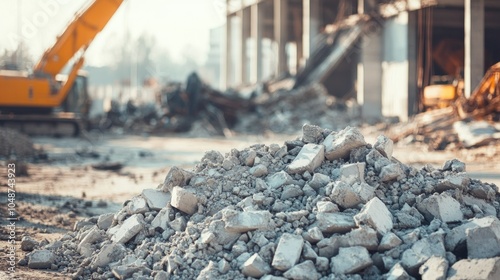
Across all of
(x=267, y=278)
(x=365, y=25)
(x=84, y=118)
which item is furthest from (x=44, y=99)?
(x=267, y=278)

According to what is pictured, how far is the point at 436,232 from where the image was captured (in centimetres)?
480

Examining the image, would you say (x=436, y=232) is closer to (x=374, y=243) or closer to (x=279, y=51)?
(x=374, y=243)

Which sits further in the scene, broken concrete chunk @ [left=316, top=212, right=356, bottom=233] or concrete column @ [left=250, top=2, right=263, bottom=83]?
concrete column @ [left=250, top=2, right=263, bottom=83]

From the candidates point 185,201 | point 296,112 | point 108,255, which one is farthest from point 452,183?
point 296,112

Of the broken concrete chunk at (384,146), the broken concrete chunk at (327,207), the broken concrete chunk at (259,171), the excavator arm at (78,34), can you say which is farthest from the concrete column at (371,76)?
the broken concrete chunk at (327,207)

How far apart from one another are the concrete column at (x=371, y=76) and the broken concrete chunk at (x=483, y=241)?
69.9ft

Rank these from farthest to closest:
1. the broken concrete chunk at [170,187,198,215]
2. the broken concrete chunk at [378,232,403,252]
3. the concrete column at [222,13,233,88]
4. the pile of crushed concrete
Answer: the concrete column at [222,13,233,88] → the broken concrete chunk at [170,187,198,215] → the broken concrete chunk at [378,232,403,252] → the pile of crushed concrete

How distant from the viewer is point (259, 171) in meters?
5.83

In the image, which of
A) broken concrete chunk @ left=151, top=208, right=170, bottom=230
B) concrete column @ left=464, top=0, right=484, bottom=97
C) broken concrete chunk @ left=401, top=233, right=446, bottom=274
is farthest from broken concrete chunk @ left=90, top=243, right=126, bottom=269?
concrete column @ left=464, top=0, right=484, bottom=97

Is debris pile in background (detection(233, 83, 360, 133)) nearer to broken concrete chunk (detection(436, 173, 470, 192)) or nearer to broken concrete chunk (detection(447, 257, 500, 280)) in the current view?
broken concrete chunk (detection(436, 173, 470, 192))

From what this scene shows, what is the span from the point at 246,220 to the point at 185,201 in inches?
31.6

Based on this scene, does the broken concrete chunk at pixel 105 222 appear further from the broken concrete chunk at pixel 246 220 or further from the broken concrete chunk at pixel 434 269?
the broken concrete chunk at pixel 434 269

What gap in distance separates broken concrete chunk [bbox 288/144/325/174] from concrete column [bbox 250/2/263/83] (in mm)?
32393

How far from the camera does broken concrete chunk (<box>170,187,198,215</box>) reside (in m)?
Result: 5.55
